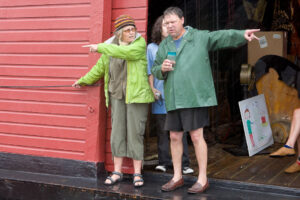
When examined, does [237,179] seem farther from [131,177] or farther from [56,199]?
[56,199]

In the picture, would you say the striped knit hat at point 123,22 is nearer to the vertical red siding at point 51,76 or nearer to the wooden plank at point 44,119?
the vertical red siding at point 51,76

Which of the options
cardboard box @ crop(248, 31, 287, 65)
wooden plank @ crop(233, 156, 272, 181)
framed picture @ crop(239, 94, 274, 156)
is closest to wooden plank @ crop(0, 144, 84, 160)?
wooden plank @ crop(233, 156, 272, 181)

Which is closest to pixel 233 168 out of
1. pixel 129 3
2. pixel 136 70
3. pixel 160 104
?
pixel 160 104

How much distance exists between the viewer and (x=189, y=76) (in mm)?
3977

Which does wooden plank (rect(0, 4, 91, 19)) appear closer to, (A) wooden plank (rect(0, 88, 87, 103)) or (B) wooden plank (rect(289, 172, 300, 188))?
(A) wooden plank (rect(0, 88, 87, 103))

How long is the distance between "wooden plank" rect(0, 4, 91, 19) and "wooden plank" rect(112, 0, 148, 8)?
1.08 feet

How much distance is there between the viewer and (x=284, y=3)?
781 centimetres

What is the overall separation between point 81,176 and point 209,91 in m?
2.00

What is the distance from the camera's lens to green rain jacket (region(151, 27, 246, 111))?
3967 mm

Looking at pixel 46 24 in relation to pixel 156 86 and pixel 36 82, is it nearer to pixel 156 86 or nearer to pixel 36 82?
pixel 36 82

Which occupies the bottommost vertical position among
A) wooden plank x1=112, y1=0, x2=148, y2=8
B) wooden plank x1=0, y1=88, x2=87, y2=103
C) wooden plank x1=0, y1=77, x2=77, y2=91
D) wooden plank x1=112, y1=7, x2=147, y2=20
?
wooden plank x1=0, y1=88, x2=87, y2=103

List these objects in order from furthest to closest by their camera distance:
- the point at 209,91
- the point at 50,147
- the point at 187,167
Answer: the point at 50,147
the point at 187,167
the point at 209,91

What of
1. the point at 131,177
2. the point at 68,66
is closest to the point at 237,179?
the point at 131,177

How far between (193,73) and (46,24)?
2216mm
